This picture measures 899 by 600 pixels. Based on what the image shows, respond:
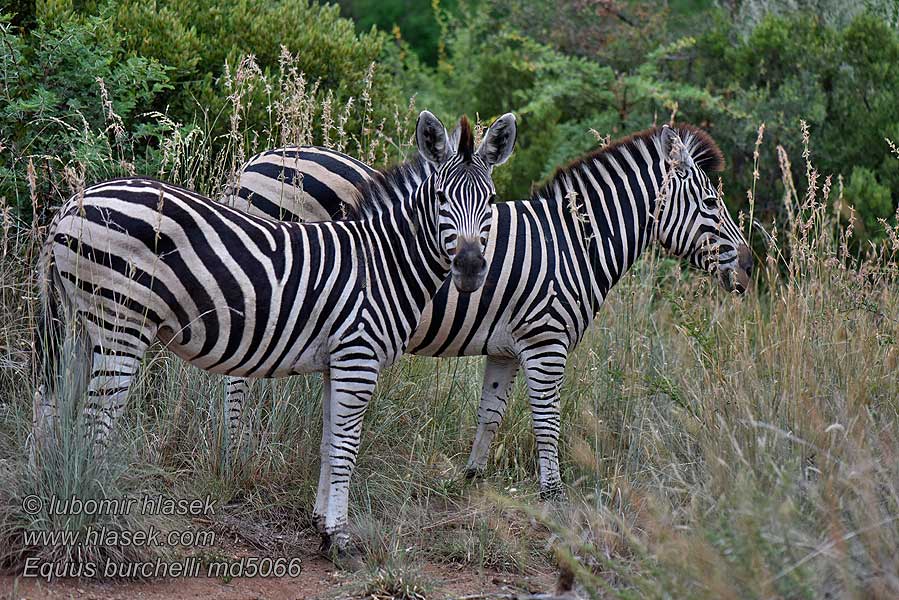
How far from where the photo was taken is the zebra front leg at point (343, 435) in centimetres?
566

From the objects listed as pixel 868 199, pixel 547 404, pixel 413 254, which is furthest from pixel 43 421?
pixel 868 199

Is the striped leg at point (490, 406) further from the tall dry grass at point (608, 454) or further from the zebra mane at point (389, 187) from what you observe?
the zebra mane at point (389, 187)

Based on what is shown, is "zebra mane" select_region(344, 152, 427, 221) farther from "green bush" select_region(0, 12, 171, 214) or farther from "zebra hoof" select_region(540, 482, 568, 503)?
"zebra hoof" select_region(540, 482, 568, 503)

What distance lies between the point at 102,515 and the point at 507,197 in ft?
27.2

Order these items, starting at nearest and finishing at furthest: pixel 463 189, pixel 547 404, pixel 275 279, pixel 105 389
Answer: pixel 105 389 < pixel 275 279 < pixel 463 189 < pixel 547 404

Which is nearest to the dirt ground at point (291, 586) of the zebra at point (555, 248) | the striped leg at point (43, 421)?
the striped leg at point (43, 421)

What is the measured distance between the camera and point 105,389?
5.24m

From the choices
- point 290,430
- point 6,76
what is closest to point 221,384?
point 290,430

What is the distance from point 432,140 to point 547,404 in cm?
197

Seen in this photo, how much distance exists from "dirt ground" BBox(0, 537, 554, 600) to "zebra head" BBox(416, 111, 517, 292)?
1.68 metres

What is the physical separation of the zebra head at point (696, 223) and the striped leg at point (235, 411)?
3084 millimetres

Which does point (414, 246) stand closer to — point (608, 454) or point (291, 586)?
point (291, 586)

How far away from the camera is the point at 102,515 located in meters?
5.25

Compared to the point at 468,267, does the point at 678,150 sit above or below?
above
